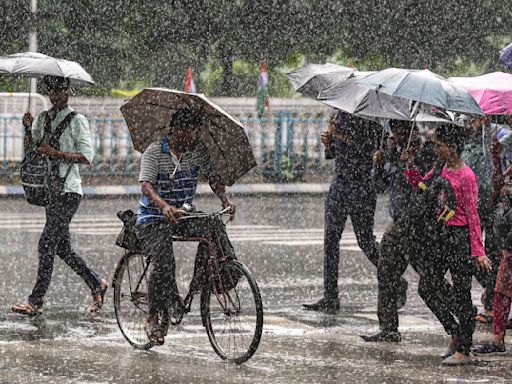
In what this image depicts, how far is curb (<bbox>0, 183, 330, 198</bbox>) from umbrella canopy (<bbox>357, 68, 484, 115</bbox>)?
14.0m

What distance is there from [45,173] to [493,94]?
347 centimetres

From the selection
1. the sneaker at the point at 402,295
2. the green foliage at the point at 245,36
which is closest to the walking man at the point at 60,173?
the sneaker at the point at 402,295

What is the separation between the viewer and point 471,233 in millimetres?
8727

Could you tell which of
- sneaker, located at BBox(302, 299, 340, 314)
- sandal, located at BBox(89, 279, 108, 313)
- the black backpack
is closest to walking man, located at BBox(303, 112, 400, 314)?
sneaker, located at BBox(302, 299, 340, 314)

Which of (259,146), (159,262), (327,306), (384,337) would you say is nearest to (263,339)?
(384,337)

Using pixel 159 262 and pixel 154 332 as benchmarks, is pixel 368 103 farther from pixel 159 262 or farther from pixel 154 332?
pixel 154 332

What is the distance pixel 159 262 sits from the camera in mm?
8758

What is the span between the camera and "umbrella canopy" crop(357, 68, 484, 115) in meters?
8.95

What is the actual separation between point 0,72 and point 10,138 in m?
13.0

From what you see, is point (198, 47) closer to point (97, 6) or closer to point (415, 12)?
point (97, 6)

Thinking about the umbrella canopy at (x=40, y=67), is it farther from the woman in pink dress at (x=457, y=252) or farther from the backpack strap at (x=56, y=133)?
the woman in pink dress at (x=457, y=252)

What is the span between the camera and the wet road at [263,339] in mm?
8258

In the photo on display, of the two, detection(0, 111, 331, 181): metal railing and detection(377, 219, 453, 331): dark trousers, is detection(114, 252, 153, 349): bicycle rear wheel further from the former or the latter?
detection(0, 111, 331, 181): metal railing

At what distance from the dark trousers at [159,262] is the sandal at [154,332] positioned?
0.25 feet
